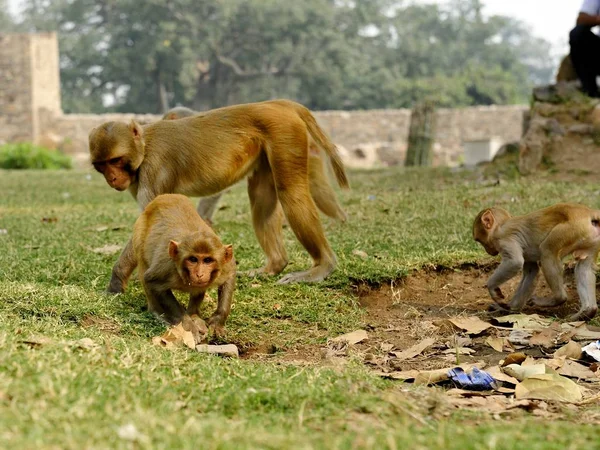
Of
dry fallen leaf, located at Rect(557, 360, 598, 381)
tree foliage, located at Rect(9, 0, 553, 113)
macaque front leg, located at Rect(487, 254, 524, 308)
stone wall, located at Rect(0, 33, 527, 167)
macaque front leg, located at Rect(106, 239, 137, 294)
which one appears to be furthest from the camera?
tree foliage, located at Rect(9, 0, 553, 113)

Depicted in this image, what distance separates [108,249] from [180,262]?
235 centimetres

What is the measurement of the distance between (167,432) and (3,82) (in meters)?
33.9

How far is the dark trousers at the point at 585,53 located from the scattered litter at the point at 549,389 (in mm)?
8289

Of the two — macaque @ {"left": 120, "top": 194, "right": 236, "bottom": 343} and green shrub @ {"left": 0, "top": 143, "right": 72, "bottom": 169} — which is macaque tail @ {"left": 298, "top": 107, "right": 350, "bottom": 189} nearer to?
macaque @ {"left": 120, "top": 194, "right": 236, "bottom": 343}

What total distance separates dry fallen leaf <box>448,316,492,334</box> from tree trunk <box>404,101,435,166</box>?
597 inches

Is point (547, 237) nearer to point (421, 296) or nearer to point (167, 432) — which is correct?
point (421, 296)

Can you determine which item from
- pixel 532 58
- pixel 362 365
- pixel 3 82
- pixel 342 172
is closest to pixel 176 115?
pixel 342 172

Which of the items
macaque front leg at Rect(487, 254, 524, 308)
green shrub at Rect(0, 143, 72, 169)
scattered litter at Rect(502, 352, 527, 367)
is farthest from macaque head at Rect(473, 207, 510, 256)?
green shrub at Rect(0, 143, 72, 169)

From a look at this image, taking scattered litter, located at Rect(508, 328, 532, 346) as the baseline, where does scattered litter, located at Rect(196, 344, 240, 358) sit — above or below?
above

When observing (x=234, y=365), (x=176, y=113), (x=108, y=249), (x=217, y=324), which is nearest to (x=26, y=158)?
(x=176, y=113)

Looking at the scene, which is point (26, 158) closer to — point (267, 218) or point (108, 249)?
point (108, 249)

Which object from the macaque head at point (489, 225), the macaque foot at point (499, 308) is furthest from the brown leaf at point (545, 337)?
the macaque head at point (489, 225)

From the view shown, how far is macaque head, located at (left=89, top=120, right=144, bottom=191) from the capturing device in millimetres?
5473

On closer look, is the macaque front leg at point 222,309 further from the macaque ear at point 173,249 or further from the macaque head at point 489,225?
the macaque head at point 489,225
